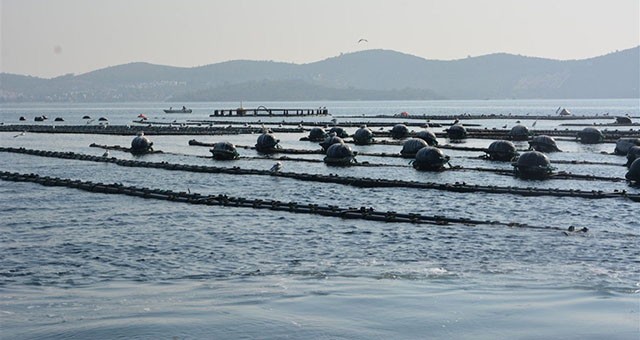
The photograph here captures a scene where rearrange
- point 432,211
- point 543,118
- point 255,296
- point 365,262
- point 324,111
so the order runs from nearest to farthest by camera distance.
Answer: point 255,296 → point 365,262 → point 432,211 → point 543,118 → point 324,111

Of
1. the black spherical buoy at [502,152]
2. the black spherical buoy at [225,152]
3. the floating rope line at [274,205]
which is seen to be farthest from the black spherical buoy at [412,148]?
the floating rope line at [274,205]

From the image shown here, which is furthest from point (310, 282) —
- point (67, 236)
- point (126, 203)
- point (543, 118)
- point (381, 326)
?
point (543, 118)

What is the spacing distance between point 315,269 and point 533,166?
91.5 ft

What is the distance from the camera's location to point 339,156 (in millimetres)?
52500

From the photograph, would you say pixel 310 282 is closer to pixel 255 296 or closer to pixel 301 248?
pixel 255 296

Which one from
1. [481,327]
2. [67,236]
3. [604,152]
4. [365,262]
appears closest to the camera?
[481,327]

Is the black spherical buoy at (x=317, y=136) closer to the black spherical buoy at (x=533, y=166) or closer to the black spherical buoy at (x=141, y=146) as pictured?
the black spherical buoy at (x=141, y=146)

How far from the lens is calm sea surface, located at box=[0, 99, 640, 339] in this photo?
14773 mm

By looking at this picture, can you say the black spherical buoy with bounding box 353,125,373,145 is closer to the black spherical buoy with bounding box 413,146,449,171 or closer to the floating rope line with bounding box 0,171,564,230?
the black spherical buoy with bounding box 413,146,449,171

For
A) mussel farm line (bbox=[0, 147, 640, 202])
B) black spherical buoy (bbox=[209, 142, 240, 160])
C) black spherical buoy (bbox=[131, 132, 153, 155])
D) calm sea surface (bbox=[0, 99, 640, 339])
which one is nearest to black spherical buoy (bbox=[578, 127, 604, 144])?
black spherical buoy (bbox=[209, 142, 240, 160])

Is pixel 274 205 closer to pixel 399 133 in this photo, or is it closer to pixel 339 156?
pixel 339 156

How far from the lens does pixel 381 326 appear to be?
14.6 metres

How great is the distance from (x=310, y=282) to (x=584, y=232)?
11666 millimetres

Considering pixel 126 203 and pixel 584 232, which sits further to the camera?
pixel 126 203
